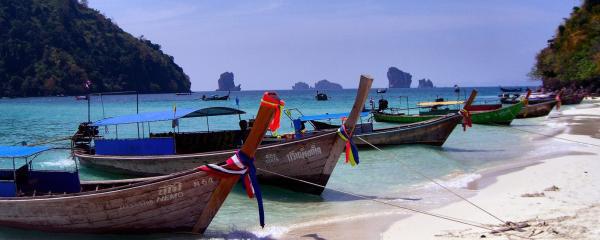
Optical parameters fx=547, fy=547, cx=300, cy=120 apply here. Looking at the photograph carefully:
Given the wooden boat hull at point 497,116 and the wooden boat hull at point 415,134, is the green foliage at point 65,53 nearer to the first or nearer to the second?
the wooden boat hull at point 497,116

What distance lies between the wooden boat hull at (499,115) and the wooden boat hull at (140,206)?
24.0 meters

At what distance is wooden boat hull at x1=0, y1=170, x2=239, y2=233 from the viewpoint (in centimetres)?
844

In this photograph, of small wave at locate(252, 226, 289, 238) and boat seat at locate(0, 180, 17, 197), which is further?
boat seat at locate(0, 180, 17, 197)

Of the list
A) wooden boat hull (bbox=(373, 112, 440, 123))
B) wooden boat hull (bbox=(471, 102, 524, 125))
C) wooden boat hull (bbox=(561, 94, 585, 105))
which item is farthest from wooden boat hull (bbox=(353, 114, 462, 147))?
wooden boat hull (bbox=(561, 94, 585, 105))

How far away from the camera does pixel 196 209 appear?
870 cm

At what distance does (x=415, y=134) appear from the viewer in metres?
20.7

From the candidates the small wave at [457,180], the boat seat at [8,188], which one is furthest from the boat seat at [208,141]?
the boat seat at [8,188]

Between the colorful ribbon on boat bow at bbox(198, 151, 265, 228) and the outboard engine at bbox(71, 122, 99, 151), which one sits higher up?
the colorful ribbon on boat bow at bbox(198, 151, 265, 228)

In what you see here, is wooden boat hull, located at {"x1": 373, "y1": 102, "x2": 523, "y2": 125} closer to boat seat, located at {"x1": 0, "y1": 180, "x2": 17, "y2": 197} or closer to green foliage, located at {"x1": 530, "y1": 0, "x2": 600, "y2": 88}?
green foliage, located at {"x1": 530, "y1": 0, "x2": 600, "y2": 88}

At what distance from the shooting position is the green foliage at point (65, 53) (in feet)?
371

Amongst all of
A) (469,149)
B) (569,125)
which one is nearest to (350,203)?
(469,149)

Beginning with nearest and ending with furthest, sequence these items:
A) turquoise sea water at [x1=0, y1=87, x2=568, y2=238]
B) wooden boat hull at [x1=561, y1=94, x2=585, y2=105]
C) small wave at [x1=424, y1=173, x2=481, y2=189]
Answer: turquoise sea water at [x1=0, y1=87, x2=568, y2=238], small wave at [x1=424, y1=173, x2=481, y2=189], wooden boat hull at [x1=561, y1=94, x2=585, y2=105]

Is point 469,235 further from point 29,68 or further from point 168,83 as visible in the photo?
point 168,83

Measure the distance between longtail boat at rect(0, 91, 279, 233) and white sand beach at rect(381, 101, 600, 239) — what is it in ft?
8.97
